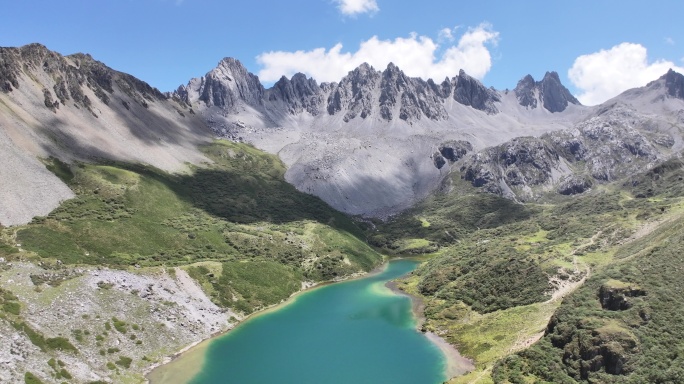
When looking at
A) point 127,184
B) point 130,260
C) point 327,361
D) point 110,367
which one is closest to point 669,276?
point 327,361

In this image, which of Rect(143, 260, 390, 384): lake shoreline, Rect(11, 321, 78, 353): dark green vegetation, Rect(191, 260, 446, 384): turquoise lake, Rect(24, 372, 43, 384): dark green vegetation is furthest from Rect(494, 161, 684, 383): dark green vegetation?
Rect(11, 321, 78, 353): dark green vegetation

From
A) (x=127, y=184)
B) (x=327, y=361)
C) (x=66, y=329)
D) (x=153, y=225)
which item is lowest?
(x=327, y=361)

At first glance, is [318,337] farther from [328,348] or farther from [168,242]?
[168,242]

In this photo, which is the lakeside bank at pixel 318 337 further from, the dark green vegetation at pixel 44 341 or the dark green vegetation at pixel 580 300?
the dark green vegetation at pixel 44 341

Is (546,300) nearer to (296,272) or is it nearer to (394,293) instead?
(394,293)

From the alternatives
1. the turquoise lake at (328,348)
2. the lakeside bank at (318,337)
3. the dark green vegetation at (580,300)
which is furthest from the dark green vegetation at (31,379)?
the dark green vegetation at (580,300)

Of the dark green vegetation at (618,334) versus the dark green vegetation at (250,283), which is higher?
the dark green vegetation at (250,283)

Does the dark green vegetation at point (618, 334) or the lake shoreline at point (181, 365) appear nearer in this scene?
the dark green vegetation at point (618, 334)

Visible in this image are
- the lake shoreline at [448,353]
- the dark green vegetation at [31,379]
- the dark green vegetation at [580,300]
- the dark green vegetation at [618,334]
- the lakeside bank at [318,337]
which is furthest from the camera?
the lakeside bank at [318,337]

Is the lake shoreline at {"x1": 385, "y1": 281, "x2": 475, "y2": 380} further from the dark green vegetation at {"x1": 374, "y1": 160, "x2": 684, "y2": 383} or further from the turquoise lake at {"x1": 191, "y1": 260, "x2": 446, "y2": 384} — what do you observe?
the dark green vegetation at {"x1": 374, "y1": 160, "x2": 684, "y2": 383}
